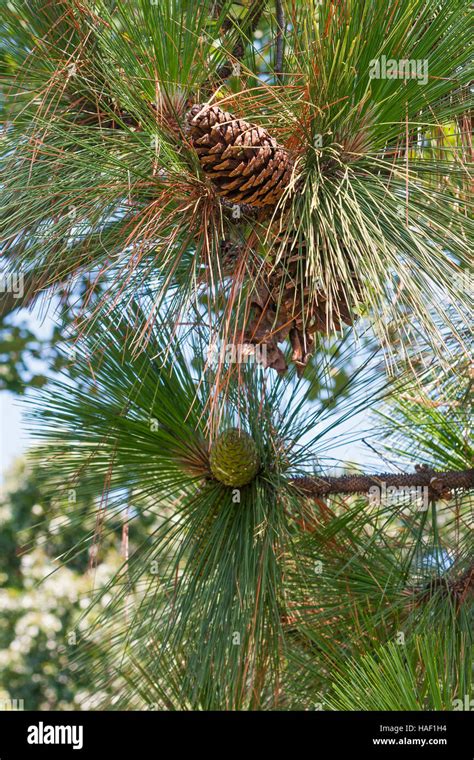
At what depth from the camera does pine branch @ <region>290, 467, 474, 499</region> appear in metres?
1.16

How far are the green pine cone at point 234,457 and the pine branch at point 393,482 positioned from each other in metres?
0.07

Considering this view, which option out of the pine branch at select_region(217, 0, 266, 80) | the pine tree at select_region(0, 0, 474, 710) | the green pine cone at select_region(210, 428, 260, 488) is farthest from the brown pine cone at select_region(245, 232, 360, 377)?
the pine branch at select_region(217, 0, 266, 80)

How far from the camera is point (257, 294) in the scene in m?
0.91

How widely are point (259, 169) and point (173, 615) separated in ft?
1.93

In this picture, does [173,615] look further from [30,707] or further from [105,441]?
[30,707]

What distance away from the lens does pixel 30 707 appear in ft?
11.5

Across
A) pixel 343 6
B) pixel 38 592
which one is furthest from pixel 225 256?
pixel 38 592

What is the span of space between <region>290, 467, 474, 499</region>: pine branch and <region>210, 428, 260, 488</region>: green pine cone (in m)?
0.07

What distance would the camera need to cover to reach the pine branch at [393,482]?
1.16 m

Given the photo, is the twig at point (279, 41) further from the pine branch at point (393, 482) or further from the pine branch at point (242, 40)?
the pine branch at point (393, 482)

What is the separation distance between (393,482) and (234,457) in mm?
227
